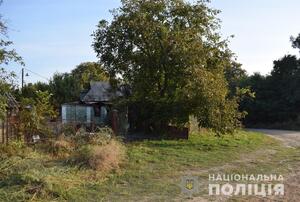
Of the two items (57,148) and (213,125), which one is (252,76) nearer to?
(213,125)

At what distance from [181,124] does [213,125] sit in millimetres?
2166

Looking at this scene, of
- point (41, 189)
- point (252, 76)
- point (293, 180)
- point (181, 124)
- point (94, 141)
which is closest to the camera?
point (41, 189)

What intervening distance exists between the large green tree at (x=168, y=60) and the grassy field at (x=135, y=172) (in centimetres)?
386

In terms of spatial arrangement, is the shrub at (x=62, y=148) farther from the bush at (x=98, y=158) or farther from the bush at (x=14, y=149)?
the bush at (x=98, y=158)

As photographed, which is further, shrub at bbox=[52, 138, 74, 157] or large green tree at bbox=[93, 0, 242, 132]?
large green tree at bbox=[93, 0, 242, 132]

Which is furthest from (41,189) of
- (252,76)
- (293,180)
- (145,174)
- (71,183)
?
(252,76)

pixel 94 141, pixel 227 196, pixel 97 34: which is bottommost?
pixel 227 196

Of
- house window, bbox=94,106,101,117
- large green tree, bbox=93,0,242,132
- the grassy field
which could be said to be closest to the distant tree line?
house window, bbox=94,106,101,117

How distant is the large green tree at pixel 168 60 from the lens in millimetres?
24494

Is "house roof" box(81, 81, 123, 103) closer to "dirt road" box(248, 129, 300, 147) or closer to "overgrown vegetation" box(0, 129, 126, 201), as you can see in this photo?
"dirt road" box(248, 129, 300, 147)

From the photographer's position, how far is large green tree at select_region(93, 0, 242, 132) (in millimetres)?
24494

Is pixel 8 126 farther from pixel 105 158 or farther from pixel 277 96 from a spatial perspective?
pixel 277 96

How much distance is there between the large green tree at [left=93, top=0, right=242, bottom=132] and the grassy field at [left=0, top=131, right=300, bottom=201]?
3.86 metres

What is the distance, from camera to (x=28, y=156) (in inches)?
598
